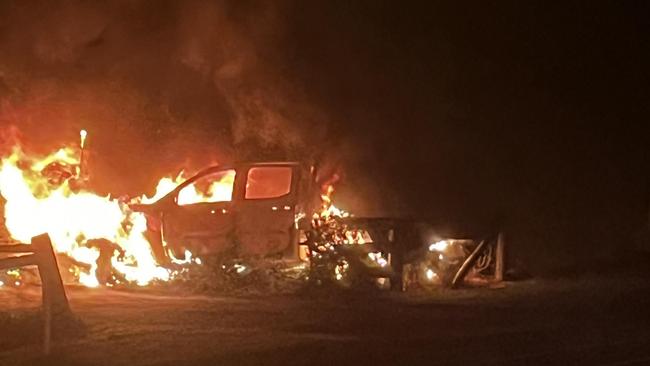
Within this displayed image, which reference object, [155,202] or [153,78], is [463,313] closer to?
[155,202]

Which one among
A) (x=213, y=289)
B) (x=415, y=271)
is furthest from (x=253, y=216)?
(x=415, y=271)

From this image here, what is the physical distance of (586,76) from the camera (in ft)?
77.3

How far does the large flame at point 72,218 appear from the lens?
17078 mm

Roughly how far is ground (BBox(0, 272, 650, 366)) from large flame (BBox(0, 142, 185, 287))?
1.01m

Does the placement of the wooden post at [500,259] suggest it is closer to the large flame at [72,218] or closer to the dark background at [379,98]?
the dark background at [379,98]

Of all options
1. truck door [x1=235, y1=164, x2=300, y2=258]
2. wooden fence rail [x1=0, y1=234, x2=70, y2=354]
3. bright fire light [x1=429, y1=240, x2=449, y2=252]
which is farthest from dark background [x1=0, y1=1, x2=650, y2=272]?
wooden fence rail [x1=0, y1=234, x2=70, y2=354]

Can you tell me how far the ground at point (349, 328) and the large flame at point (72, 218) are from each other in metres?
1.01

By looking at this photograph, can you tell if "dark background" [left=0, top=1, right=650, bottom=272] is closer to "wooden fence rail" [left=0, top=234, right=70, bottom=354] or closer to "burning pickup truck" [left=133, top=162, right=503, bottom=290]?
"burning pickup truck" [left=133, top=162, right=503, bottom=290]

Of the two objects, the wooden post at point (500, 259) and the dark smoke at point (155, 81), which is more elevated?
the dark smoke at point (155, 81)

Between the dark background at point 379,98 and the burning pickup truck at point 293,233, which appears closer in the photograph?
the burning pickup truck at point 293,233

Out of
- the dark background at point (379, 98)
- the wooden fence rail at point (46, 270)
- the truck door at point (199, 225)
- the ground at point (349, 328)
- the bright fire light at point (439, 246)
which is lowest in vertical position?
the ground at point (349, 328)

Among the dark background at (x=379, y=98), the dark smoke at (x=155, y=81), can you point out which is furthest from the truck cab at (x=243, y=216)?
the dark smoke at (x=155, y=81)

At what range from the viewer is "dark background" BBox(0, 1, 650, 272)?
21609mm

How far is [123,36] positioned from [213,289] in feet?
24.6
